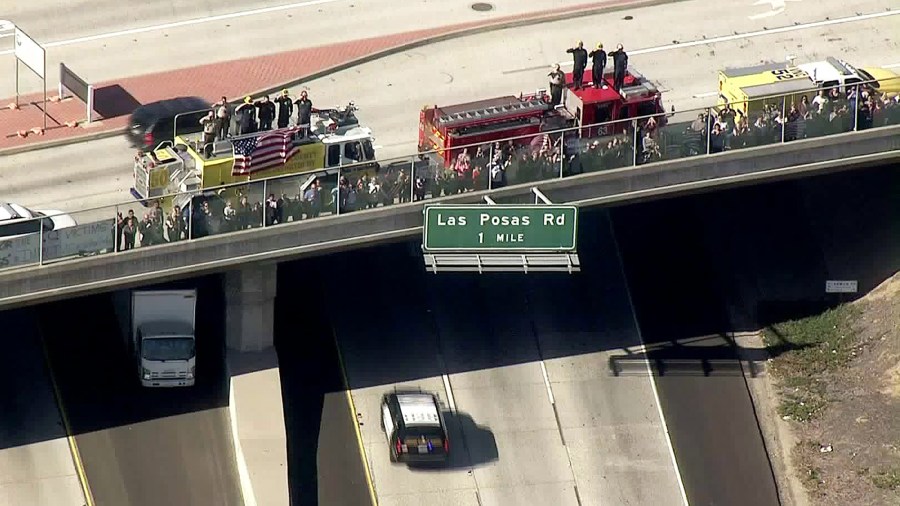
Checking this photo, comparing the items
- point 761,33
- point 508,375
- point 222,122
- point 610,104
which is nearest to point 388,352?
point 508,375

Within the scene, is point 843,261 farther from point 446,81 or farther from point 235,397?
point 235,397

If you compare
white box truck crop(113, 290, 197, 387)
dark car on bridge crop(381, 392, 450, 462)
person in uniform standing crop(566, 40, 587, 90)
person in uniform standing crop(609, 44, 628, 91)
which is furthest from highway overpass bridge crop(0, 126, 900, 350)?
dark car on bridge crop(381, 392, 450, 462)

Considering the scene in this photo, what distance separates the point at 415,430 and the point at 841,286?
16.8 metres

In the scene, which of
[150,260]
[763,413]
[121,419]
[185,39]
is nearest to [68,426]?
[121,419]

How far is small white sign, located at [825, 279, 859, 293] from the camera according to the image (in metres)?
68.4

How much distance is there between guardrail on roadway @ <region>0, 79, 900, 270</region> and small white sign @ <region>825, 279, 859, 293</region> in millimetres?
7227

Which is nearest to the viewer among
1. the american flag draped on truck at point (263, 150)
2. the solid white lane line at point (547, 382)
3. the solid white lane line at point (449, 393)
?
the american flag draped on truck at point (263, 150)

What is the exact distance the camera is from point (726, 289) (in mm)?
68500

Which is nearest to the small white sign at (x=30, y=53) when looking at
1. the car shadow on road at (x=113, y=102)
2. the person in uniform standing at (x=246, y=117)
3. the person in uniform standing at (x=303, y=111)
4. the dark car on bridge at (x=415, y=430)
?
the car shadow on road at (x=113, y=102)

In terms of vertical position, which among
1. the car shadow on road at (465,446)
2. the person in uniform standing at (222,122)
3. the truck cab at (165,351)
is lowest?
the car shadow on road at (465,446)

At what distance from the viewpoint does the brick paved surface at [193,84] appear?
66.1 metres

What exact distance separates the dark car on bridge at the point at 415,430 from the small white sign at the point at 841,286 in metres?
15.2

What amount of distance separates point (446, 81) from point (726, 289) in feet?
39.4

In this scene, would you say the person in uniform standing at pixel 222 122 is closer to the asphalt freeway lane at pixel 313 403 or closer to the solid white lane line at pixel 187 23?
the asphalt freeway lane at pixel 313 403
